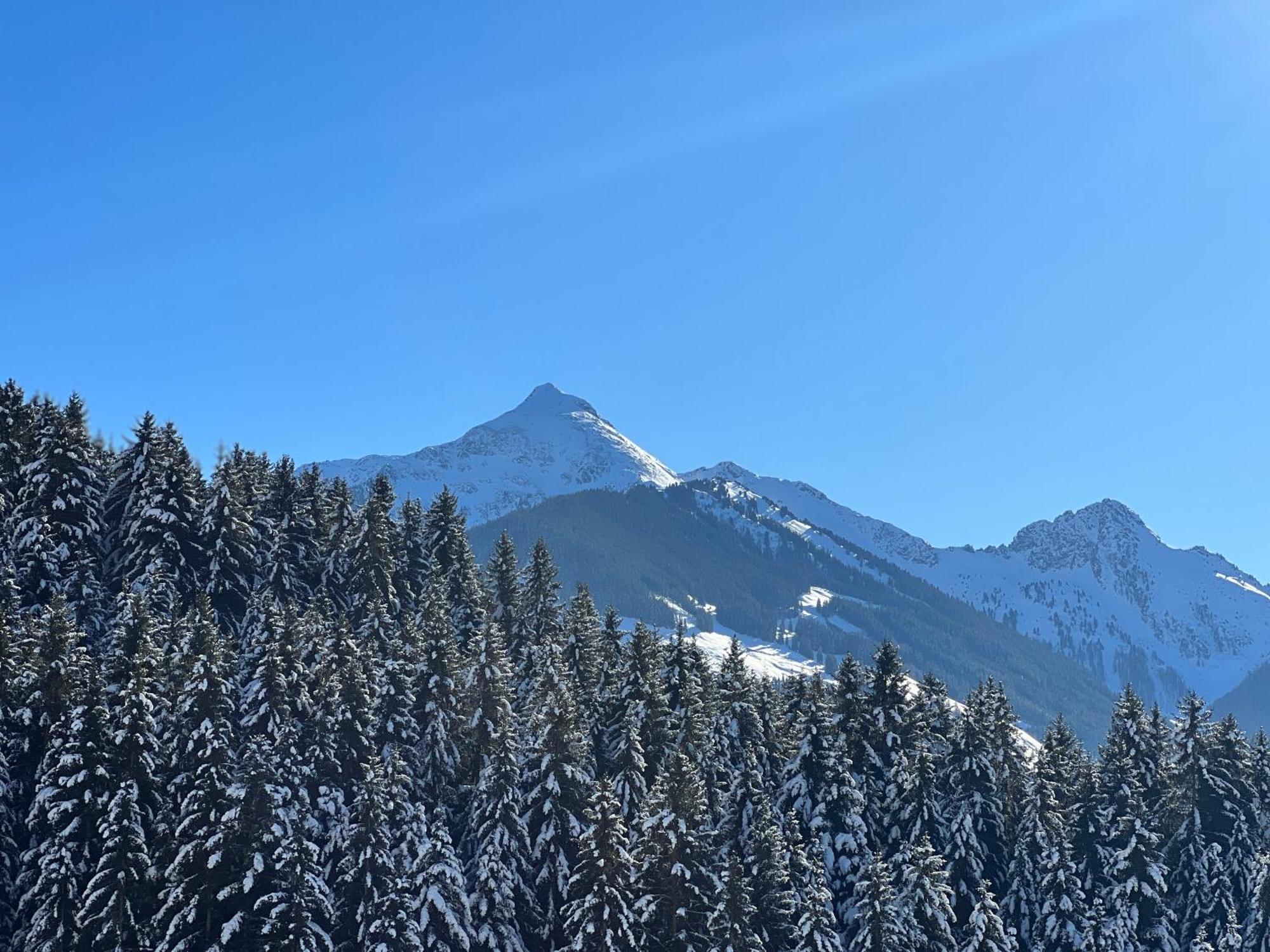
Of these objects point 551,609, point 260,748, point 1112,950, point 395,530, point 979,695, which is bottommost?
point 1112,950

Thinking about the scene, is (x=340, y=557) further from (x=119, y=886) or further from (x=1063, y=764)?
(x=1063, y=764)

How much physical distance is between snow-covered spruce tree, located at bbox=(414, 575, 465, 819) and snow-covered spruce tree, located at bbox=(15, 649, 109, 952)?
1541 centimetres

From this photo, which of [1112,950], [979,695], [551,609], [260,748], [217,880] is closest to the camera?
[217,880]

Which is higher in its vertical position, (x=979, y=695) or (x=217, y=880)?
(x=979, y=695)

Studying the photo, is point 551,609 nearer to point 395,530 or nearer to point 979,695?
point 395,530

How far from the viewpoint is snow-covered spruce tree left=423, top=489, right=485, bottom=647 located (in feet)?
249

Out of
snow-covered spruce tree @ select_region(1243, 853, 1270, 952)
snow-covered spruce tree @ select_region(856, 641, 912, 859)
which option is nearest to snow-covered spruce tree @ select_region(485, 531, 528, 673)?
snow-covered spruce tree @ select_region(856, 641, 912, 859)

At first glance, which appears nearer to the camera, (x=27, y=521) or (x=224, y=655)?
(x=224, y=655)

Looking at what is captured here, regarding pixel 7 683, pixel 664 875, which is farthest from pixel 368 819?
pixel 7 683

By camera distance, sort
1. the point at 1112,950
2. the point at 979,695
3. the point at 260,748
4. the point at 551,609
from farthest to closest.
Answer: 1. the point at 551,609
2. the point at 979,695
3. the point at 1112,950
4. the point at 260,748

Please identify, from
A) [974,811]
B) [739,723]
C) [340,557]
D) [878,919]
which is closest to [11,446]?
[340,557]

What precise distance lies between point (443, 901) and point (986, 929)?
970 inches

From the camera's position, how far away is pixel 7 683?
153 ft

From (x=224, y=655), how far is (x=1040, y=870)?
43.8m
